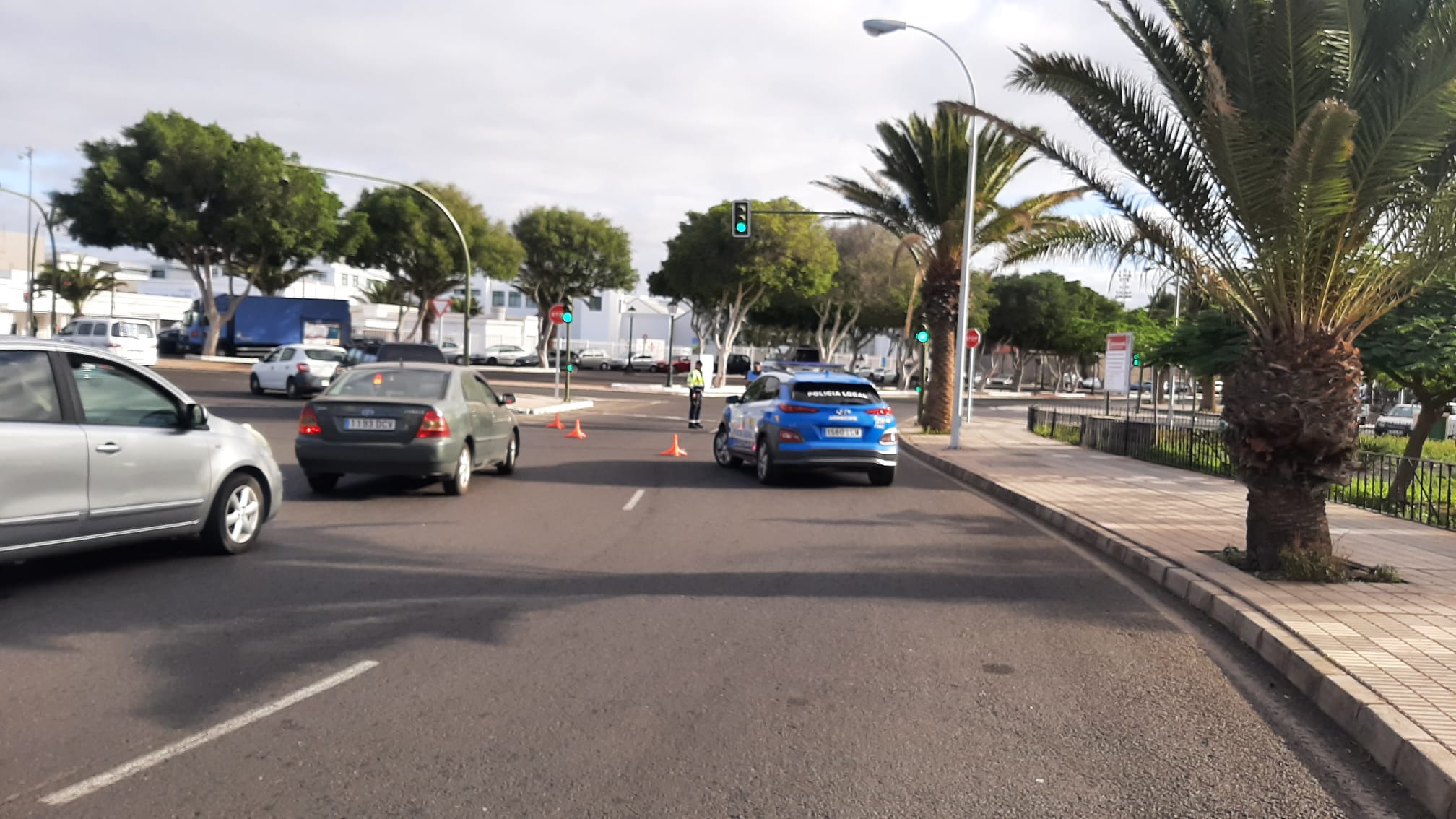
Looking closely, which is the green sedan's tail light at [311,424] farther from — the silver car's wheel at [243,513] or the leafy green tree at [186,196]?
the leafy green tree at [186,196]

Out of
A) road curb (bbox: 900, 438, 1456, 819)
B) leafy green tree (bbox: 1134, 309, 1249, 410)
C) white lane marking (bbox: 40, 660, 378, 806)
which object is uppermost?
leafy green tree (bbox: 1134, 309, 1249, 410)

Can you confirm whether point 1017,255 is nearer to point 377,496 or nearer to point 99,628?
point 377,496

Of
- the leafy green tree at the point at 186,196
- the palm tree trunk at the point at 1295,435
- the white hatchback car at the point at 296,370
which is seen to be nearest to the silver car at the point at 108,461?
the palm tree trunk at the point at 1295,435

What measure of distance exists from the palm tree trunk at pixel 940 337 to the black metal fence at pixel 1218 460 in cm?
257

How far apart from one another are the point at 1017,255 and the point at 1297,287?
11552 mm

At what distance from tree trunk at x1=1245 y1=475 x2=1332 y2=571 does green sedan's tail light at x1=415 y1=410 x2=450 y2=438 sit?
7.71 metres

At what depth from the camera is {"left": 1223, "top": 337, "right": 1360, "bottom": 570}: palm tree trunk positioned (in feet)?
27.2

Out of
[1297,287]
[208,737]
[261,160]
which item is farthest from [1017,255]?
[261,160]

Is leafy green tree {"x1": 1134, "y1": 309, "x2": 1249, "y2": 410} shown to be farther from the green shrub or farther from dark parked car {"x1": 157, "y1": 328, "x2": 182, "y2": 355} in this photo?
dark parked car {"x1": 157, "y1": 328, "x2": 182, "y2": 355}

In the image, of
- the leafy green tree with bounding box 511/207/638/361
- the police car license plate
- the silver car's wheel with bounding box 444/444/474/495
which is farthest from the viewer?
the leafy green tree with bounding box 511/207/638/361

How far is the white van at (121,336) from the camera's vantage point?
3462 centimetres

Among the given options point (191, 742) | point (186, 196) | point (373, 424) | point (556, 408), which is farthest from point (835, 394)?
point (186, 196)

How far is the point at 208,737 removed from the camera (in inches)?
187

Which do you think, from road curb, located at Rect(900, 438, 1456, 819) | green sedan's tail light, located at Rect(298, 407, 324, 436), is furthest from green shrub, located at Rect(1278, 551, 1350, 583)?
green sedan's tail light, located at Rect(298, 407, 324, 436)
